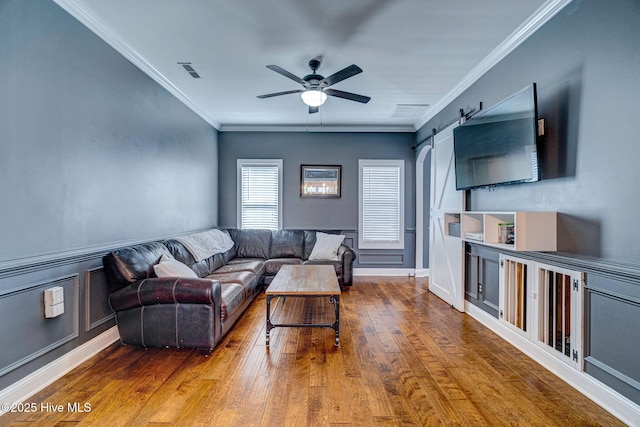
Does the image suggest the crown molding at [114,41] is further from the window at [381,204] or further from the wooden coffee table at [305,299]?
the window at [381,204]

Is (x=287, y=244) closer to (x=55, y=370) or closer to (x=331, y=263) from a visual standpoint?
(x=331, y=263)

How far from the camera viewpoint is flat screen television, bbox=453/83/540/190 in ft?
8.21

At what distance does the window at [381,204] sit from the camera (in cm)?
588

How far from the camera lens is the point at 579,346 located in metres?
2.13

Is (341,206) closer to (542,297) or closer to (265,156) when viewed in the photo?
(265,156)

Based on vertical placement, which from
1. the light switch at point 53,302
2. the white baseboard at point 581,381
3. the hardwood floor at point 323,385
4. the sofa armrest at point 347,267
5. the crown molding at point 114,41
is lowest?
the hardwood floor at point 323,385

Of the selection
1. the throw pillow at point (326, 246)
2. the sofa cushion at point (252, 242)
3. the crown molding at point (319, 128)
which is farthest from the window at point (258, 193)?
the throw pillow at point (326, 246)

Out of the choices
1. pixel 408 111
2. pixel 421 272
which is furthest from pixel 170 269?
pixel 421 272

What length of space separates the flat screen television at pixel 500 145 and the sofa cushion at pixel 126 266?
3565mm

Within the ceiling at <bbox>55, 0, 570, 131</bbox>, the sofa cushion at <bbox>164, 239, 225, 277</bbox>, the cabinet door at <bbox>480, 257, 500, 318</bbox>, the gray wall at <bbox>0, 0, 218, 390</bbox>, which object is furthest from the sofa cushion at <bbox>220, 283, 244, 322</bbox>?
the cabinet door at <bbox>480, 257, 500, 318</bbox>

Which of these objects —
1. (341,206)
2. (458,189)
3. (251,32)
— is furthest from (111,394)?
(341,206)

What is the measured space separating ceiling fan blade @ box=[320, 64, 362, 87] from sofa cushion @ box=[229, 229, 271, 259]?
10.0 feet

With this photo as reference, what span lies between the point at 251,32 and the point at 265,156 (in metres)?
3.22

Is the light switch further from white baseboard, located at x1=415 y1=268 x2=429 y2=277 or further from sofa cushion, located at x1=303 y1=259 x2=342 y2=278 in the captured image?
white baseboard, located at x1=415 y1=268 x2=429 y2=277
